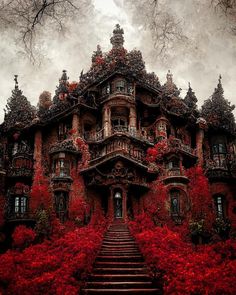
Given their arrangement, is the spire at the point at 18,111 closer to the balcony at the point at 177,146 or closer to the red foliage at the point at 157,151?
the red foliage at the point at 157,151

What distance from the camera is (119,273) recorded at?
754 inches

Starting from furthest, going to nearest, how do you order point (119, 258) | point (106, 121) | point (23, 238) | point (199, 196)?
point (106, 121), point (199, 196), point (23, 238), point (119, 258)

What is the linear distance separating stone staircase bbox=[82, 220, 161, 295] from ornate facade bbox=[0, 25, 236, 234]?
1017cm

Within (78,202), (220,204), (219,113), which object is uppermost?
(219,113)

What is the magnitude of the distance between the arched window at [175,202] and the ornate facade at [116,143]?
9 cm

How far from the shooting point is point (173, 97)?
40125mm

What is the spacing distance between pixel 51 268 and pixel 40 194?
15.8 meters

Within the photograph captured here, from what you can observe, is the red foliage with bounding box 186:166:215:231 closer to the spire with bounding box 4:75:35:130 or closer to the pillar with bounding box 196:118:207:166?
the pillar with bounding box 196:118:207:166

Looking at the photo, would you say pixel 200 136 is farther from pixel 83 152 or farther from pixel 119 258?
pixel 119 258

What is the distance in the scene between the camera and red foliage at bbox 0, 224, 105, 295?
1572 cm

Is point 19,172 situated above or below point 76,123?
below

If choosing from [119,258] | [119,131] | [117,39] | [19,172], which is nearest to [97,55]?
[117,39]

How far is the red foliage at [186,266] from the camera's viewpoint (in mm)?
14703

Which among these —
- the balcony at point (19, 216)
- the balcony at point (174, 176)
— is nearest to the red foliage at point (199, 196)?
the balcony at point (174, 176)
